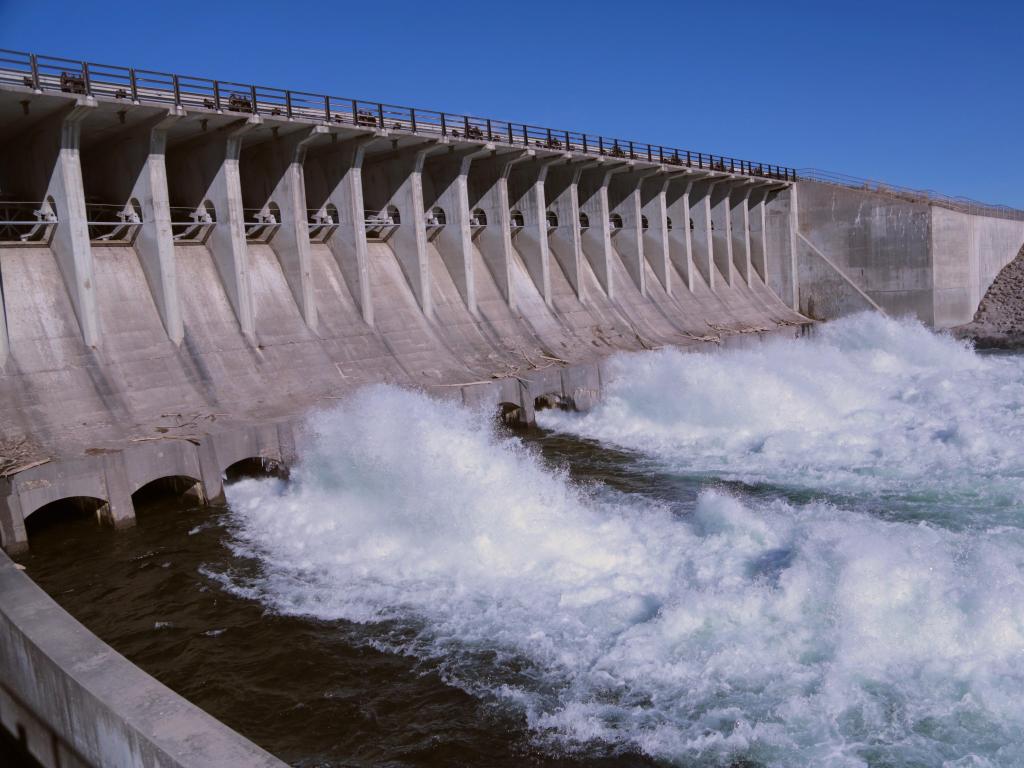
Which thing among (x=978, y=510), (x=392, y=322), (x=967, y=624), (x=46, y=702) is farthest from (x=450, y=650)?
(x=392, y=322)

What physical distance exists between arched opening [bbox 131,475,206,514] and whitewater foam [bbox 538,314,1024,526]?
414 inches

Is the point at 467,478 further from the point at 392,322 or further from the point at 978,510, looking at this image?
the point at 392,322

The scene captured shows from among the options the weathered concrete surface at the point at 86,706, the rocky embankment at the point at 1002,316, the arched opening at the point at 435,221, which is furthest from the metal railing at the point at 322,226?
the rocky embankment at the point at 1002,316

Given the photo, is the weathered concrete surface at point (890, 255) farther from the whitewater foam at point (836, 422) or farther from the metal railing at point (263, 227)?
the metal railing at point (263, 227)

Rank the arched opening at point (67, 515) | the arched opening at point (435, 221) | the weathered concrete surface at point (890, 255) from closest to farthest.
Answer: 1. the arched opening at point (67, 515)
2. the arched opening at point (435, 221)
3. the weathered concrete surface at point (890, 255)

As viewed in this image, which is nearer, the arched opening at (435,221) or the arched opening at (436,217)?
the arched opening at (435,221)

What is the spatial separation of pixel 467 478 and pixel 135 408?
7926 mm

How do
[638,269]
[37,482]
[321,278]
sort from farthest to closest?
1. [638,269]
2. [321,278]
3. [37,482]

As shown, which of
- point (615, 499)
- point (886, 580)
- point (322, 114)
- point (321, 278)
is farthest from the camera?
point (322, 114)

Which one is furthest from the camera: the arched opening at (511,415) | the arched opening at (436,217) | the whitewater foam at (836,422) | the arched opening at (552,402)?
the arched opening at (436,217)

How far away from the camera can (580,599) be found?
1067cm

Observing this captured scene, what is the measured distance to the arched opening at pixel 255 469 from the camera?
1745cm

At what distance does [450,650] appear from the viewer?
9750mm

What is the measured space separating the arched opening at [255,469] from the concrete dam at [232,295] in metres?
0.21
